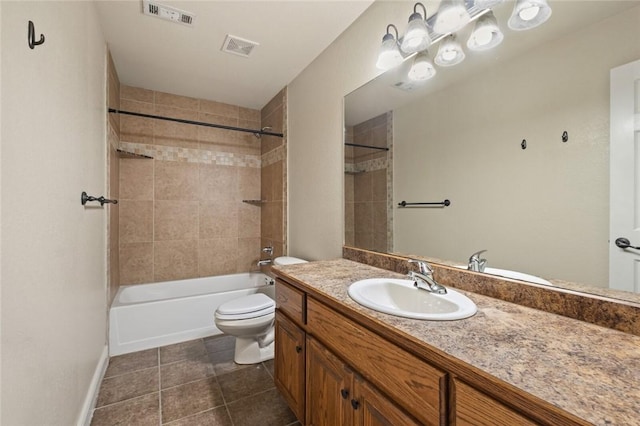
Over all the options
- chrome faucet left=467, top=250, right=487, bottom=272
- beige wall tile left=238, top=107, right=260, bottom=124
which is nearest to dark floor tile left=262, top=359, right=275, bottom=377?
chrome faucet left=467, top=250, right=487, bottom=272

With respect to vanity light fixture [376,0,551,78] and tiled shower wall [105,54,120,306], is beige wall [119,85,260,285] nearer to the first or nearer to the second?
tiled shower wall [105,54,120,306]

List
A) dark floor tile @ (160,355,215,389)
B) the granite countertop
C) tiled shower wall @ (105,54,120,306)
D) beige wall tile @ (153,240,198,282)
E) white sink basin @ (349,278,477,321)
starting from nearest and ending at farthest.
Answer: the granite countertop
white sink basin @ (349,278,477,321)
dark floor tile @ (160,355,215,389)
tiled shower wall @ (105,54,120,306)
beige wall tile @ (153,240,198,282)

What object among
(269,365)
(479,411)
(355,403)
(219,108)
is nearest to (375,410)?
(355,403)

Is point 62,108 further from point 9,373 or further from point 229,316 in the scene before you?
point 229,316

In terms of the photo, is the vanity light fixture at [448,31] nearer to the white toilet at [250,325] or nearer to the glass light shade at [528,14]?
the glass light shade at [528,14]

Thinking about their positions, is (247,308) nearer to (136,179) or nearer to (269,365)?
(269,365)

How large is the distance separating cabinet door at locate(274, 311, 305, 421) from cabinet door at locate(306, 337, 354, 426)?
0.21 feet

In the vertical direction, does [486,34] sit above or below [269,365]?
above

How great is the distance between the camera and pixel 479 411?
Answer: 58 centimetres

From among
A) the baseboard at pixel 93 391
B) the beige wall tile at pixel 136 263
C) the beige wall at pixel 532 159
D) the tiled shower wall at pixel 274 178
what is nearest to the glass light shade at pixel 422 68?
the beige wall at pixel 532 159

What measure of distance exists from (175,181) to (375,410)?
2913 mm

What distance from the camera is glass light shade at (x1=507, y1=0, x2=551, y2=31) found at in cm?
97

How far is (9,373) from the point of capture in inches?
28.9

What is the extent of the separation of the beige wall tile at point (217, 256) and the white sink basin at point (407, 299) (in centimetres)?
240
